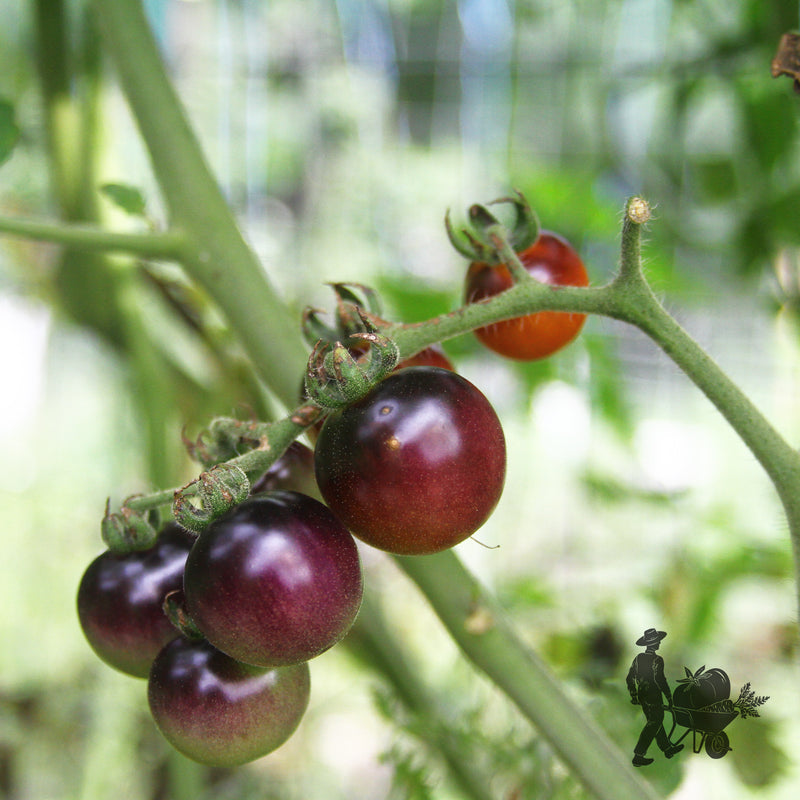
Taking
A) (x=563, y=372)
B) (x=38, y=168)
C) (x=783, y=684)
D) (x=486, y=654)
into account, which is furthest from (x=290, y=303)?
(x=783, y=684)

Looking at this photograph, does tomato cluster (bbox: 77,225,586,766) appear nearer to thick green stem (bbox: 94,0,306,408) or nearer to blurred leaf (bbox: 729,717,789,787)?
Answer: thick green stem (bbox: 94,0,306,408)

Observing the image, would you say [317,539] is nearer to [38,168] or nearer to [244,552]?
[244,552]

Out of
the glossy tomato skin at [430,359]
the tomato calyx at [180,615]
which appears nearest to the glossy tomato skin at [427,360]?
the glossy tomato skin at [430,359]

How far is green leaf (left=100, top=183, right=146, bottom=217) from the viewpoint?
0.54 m

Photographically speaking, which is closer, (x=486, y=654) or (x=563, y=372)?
(x=486, y=654)

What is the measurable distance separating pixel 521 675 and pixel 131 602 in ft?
0.68

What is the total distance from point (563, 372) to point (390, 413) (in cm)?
73

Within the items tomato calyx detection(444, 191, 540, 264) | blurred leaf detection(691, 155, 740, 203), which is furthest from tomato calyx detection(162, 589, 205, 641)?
blurred leaf detection(691, 155, 740, 203)

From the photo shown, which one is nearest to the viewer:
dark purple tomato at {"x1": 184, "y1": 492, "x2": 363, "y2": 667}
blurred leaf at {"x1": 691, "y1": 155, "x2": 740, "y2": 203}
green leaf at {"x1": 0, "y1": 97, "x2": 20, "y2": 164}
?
dark purple tomato at {"x1": 184, "y1": 492, "x2": 363, "y2": 667}

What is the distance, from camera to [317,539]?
1.02 feet

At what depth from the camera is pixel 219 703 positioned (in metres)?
0.35

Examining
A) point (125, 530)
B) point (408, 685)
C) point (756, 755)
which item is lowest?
point (408, 685)

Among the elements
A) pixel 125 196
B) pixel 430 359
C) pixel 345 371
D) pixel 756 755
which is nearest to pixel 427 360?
pixel 430 359

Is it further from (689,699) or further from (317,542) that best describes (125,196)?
(689,699)
